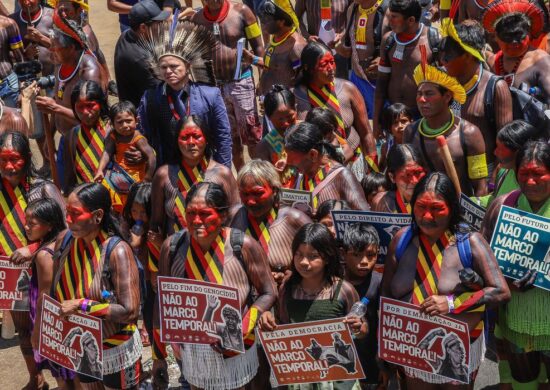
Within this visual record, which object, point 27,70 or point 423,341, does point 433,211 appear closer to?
point 423,341

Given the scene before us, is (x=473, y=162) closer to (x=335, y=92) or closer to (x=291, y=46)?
(x=335, y=92)

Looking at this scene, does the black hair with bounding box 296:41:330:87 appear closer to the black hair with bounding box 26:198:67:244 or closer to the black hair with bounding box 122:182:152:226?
the black hair with bounding box 122:182:152:226

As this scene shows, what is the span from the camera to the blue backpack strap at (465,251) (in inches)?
192

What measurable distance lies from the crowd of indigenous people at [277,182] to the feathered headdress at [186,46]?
0.02 metres

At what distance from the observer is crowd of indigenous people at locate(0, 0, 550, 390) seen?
16.9 feet

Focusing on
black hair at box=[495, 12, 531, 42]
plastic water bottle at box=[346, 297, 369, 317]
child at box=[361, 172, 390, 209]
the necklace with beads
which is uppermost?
black hair at box=[495, 12, 531, 42]

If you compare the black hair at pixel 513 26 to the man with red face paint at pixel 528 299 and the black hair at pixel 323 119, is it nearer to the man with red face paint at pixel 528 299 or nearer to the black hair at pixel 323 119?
the black hair at pixel 323 119

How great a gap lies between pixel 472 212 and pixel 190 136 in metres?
1.86

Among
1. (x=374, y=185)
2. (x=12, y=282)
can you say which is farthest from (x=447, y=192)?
(x=12, y=282)

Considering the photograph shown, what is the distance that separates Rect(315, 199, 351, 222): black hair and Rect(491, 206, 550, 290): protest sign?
3.77 ft

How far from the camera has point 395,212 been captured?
614 cm

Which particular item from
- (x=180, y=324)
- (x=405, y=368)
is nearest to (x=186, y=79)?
(x=180, y=324)

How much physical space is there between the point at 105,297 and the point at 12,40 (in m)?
5.09

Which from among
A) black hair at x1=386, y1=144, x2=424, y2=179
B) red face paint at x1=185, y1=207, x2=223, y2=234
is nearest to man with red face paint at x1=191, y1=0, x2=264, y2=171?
black hair at x1=386, y1=144, x2=424, y2=179
